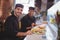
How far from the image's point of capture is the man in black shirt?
3.88 ft

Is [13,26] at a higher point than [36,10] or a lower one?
lower

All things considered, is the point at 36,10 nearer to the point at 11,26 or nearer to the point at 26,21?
the point at 26,21

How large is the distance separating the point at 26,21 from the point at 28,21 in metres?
0.02

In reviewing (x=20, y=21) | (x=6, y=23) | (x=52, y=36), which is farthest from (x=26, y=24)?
(x=52, y=36)

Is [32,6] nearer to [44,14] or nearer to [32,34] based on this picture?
[44,14]

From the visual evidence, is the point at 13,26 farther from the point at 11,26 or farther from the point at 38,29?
the point at 38,29

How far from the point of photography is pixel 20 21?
1188mm

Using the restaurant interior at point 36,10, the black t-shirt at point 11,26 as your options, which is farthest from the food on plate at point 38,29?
the black t-shirt at point 11,26

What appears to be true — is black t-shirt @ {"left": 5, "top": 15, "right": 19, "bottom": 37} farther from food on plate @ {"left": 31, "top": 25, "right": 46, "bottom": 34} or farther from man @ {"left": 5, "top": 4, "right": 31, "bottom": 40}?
food on plate @ {"left": 31, "top": 25, "right": 46, "bottom": 34}

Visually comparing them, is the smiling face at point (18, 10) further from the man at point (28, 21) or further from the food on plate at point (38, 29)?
the food on plate at point (38, 29)

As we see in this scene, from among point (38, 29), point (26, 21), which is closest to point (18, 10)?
point (26, 21)

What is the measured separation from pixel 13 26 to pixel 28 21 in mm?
120

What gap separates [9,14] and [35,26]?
0.70 feet

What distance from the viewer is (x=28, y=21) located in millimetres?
1195
